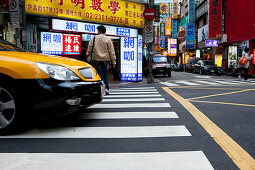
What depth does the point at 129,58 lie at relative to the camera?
14.6 metres

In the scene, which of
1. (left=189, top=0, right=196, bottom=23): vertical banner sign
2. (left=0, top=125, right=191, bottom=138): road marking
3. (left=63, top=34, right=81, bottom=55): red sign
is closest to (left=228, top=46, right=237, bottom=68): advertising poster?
(left=189, top=0, right=196, bottom=23): vertical banner sign

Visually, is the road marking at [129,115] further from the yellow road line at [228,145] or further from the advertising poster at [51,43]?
the advertising poster at [51,43]

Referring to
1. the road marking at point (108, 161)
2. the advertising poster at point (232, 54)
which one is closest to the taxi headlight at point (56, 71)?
the road marking at point (108, 161)

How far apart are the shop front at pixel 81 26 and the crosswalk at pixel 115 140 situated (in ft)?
21.9

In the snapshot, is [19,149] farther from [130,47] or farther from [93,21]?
[130,47]

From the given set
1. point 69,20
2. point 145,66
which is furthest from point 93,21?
point 145,66

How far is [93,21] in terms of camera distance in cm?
1336

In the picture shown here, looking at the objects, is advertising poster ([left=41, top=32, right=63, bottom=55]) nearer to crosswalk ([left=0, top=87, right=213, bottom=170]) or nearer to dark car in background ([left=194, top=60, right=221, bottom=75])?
crosswalk ([left=0, top=87, right=213, bottom=170])

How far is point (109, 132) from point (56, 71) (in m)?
1.08

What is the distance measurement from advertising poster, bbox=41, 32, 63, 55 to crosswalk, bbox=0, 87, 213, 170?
839 centimetres

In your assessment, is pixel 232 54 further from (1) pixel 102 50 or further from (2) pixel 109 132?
(2) pixel 109 132

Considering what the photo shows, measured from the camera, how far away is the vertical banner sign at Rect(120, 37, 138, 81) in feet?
47.8

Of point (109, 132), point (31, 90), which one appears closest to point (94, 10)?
point (31, 90)

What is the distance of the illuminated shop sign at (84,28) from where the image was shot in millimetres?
12172
